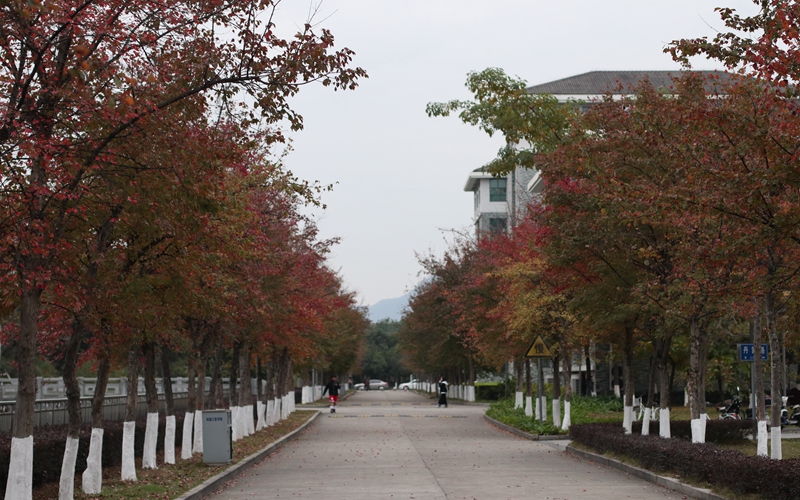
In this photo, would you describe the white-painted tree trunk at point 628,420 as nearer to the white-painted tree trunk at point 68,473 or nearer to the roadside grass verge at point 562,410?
the roadside grass verge at point 562,410

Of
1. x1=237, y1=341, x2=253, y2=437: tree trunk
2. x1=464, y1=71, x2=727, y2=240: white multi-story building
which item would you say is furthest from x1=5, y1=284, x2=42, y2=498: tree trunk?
x1=464, y1=71, x2=727, y2=240: white multi-story building

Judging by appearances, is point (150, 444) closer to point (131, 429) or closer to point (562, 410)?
point (131, 429)

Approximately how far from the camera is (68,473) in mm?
14109

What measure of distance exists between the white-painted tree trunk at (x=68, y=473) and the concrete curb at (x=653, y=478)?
881cm

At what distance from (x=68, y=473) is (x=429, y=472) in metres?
8.26

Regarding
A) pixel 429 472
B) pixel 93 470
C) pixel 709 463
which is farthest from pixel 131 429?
pixel 709 463

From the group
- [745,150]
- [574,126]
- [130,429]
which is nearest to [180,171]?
[745,150]

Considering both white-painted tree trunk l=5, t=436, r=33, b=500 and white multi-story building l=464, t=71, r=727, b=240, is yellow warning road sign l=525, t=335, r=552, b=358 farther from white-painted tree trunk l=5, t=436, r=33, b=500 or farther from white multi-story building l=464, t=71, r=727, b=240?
white multi-story building l=464, t=71, r=727, b=240

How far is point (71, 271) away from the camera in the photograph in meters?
13.2

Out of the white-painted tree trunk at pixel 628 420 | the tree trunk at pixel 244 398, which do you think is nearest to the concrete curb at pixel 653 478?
the white-painted tree trunk at pixel 628 420

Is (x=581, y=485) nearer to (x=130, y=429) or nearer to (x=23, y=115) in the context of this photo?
(x=130, y=429)

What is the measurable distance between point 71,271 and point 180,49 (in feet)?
10.5

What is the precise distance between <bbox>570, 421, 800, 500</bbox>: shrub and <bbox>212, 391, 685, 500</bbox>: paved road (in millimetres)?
551

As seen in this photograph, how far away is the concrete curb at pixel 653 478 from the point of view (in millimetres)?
15030
